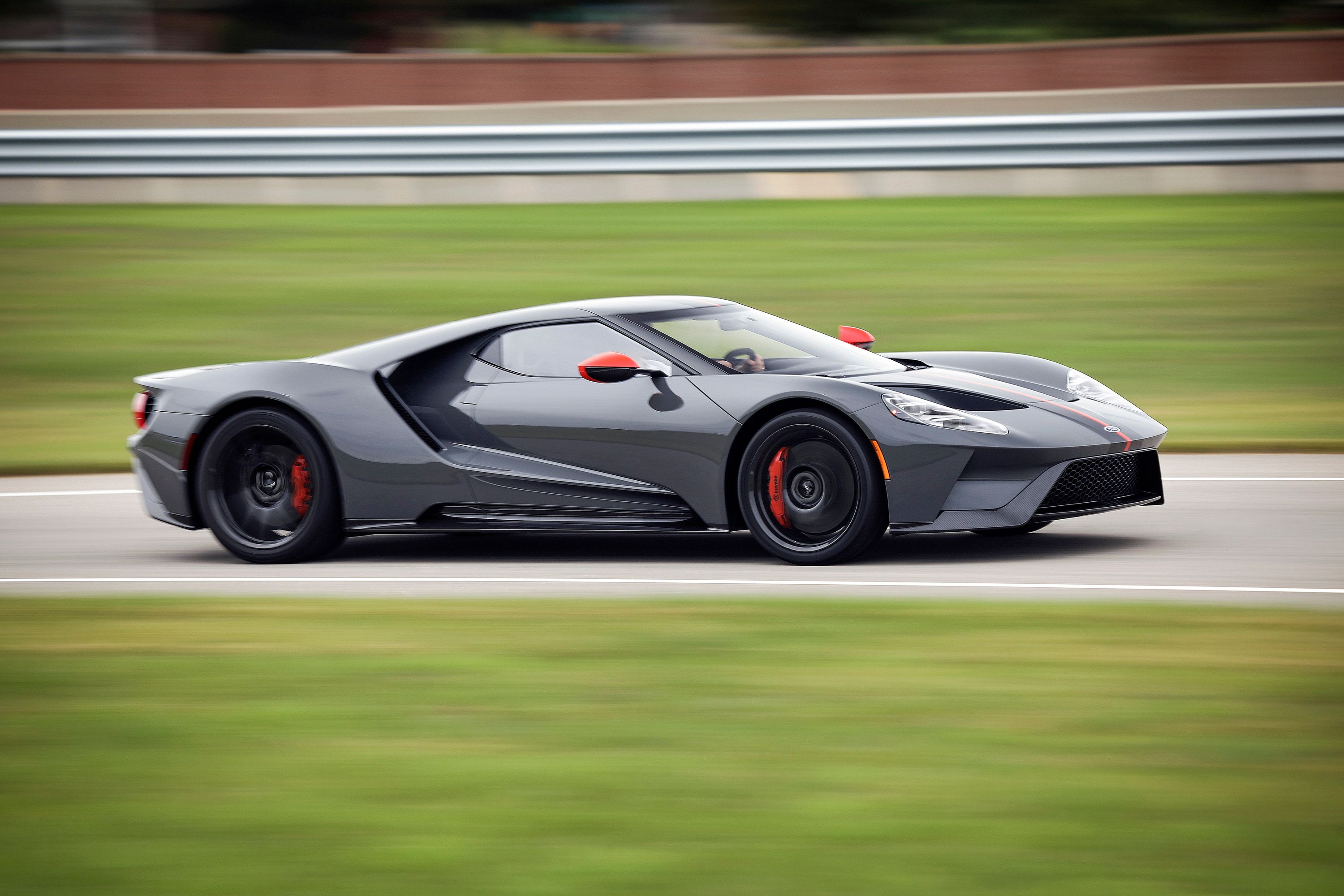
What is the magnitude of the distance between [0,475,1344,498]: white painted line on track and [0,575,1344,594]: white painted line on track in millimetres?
2488

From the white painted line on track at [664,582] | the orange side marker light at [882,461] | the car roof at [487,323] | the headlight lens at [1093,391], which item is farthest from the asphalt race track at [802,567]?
the car roof at [487,323]

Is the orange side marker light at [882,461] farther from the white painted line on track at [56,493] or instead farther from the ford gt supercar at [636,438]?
the white painted line on track at [56,493]

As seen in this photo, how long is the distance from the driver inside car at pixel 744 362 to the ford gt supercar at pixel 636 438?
1 centimetres

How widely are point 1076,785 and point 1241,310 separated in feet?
30.1

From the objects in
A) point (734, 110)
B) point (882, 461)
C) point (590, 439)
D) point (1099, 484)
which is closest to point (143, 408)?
point (590, 439)

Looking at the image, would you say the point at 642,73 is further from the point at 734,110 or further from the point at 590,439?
the point at 590,439

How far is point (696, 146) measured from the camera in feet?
48.3

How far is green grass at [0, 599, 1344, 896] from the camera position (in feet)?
11.4

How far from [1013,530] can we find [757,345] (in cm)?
138

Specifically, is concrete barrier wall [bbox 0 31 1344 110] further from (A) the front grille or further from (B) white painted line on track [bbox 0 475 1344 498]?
(A) the front grille

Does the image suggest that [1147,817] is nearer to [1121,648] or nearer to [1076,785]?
[1076,785]

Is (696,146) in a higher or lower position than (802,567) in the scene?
higher

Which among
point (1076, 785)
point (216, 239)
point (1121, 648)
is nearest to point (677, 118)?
point (216, 239)

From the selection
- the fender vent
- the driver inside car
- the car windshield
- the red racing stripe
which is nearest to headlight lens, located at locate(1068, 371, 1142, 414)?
the red racing stripe
